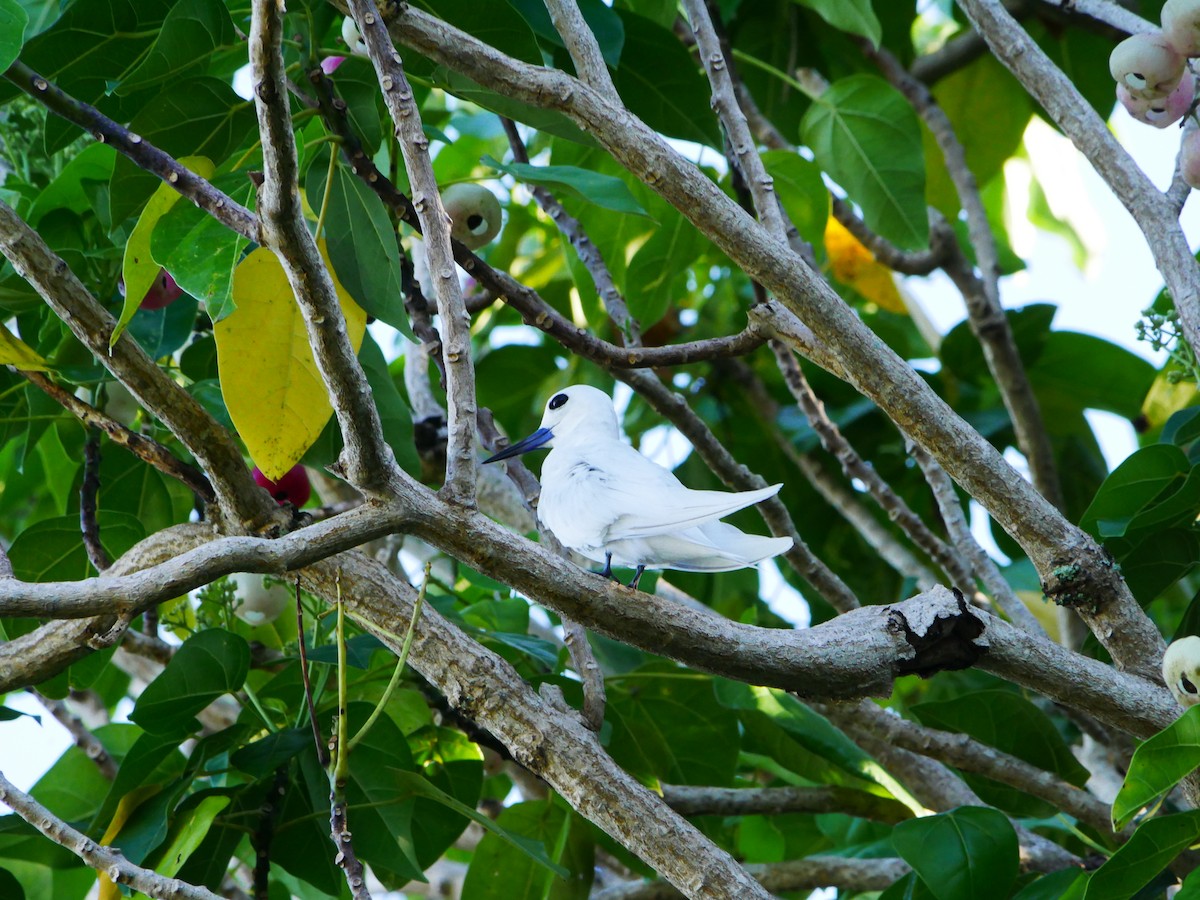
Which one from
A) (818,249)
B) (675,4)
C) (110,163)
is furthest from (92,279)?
(818,249)

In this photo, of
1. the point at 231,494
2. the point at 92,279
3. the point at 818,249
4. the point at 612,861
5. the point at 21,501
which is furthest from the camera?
the point at 21,501

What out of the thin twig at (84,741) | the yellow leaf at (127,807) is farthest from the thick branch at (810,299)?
the thin twig at (84,741)

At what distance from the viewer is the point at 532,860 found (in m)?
1.75

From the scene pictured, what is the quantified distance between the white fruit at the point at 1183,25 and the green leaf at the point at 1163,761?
801 mm

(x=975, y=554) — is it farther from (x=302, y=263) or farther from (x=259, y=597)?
(x=302, y=263)

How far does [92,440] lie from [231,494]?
16.4 inches

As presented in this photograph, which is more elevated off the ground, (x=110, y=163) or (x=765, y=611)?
(x=110, y=163)

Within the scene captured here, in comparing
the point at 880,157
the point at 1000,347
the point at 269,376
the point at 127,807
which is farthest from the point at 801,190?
the point at 127,807

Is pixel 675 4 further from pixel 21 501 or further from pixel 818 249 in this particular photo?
pixel 21 501

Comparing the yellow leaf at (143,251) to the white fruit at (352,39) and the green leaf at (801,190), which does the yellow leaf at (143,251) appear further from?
the green leaf at (801,190)

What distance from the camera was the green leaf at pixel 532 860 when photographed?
1.75 m

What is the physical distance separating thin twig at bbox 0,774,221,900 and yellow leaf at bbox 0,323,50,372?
505 millimetres

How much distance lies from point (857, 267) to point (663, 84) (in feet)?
3.61

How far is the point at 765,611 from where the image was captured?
102 inches
